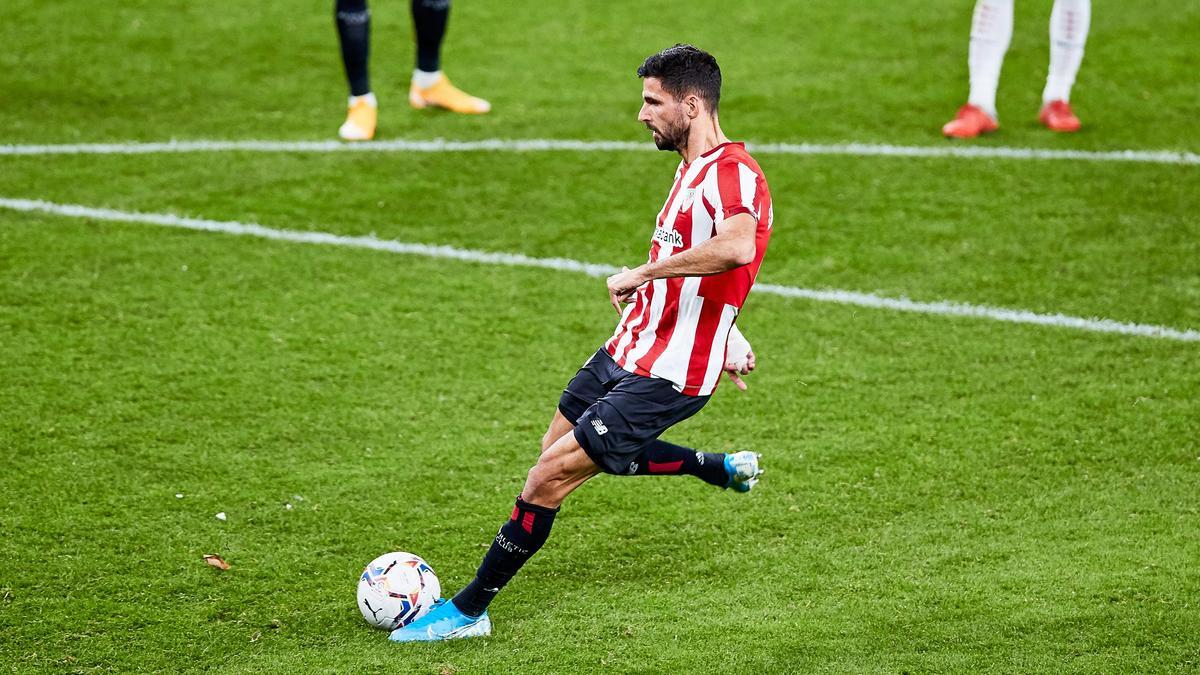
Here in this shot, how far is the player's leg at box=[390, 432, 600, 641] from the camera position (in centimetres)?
438

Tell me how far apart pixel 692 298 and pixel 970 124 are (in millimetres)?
5738

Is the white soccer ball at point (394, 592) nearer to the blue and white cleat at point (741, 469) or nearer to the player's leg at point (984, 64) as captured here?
the blue and white cleat at point (741, 469)

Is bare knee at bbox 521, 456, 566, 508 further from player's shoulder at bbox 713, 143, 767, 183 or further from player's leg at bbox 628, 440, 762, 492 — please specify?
player's shoulder at bbox 713, 143, 767, 183

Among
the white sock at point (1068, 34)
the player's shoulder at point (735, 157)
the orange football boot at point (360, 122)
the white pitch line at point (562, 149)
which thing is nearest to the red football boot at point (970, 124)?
the white pitch line at point (562, 149)

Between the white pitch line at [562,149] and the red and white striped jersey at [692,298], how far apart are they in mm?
4961

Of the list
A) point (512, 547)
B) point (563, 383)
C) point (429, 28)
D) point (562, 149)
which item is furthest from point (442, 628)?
point (429, 28)

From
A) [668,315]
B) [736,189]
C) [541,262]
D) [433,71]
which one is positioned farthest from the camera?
[433,71]

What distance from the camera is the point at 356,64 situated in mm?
9438

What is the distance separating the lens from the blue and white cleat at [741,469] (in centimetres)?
516

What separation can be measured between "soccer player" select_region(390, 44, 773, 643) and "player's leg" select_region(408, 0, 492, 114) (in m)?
5.71

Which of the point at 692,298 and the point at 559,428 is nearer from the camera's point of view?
the point at 692,298

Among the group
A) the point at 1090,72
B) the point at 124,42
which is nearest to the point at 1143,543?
the point at 1090,72

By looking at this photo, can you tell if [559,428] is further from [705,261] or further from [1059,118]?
[1059,118]

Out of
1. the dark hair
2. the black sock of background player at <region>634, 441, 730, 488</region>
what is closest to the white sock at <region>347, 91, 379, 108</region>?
the black sock of background player at <region>634, 441, 730, 488</region>
